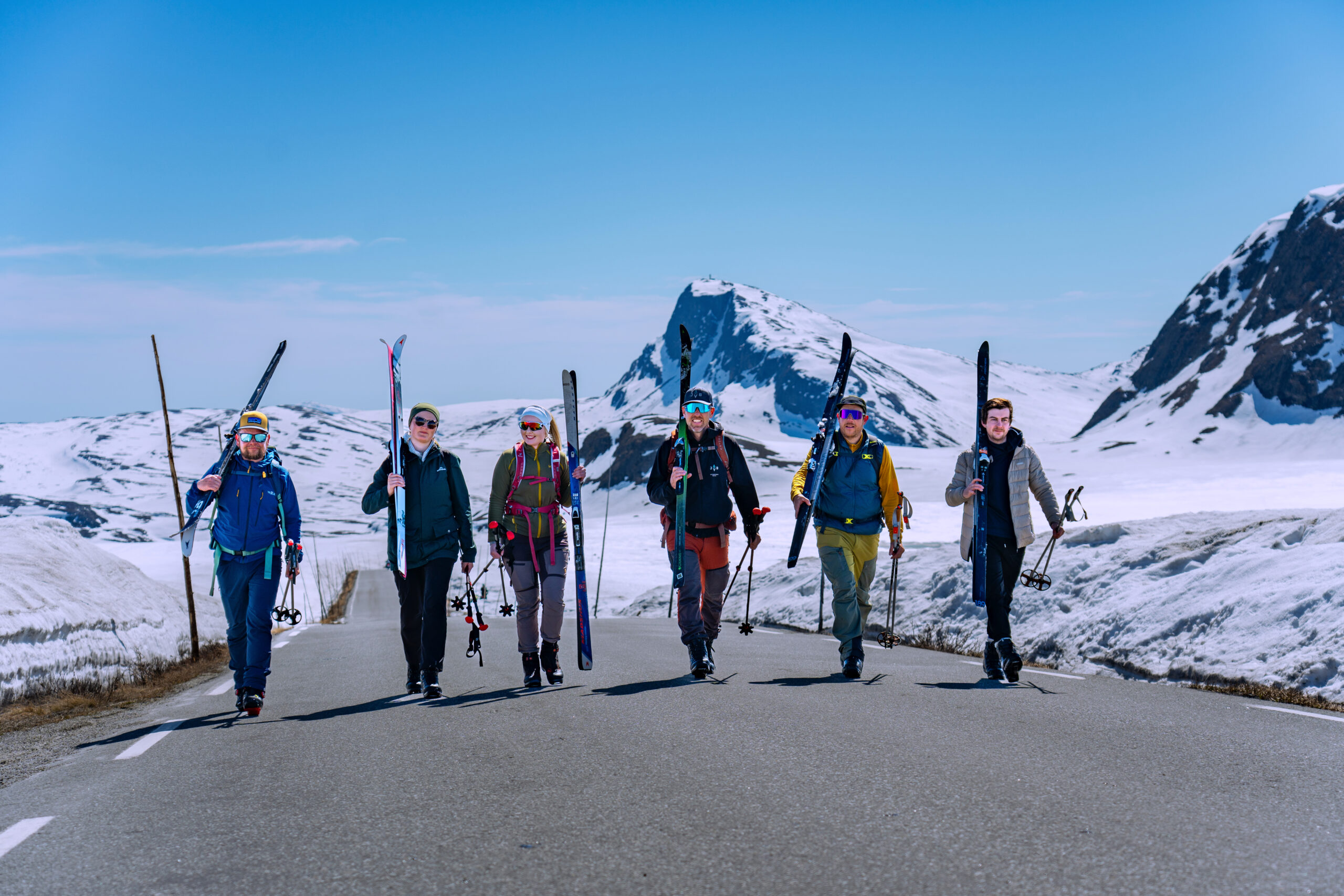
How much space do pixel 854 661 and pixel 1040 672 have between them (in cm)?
204

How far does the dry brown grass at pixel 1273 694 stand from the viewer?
7.43 meters

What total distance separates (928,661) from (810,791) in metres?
6.39

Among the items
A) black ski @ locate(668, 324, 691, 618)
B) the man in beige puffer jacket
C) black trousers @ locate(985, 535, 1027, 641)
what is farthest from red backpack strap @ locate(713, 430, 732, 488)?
black trousers @ locate(985, 535, 1027, 641)

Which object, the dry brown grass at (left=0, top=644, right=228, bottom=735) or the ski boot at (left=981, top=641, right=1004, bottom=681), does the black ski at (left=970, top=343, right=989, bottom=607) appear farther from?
the dry brown grass at (left=0, top=644, right=228, bottom=735)

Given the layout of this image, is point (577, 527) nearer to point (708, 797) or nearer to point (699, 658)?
point (699, 658)

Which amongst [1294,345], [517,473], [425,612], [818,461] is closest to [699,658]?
[818,461]

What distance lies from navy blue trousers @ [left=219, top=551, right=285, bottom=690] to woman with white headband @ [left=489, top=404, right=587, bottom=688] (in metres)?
1.87

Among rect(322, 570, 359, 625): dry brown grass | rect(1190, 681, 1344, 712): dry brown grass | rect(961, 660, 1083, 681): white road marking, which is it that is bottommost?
rect(322, 570, 359, 625): dry brown grass

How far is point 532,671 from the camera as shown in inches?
349

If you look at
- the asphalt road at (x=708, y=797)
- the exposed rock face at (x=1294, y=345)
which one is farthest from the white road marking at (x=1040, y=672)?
the exposed rock face at (x=1294, y=345)

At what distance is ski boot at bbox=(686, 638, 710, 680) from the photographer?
9.02m

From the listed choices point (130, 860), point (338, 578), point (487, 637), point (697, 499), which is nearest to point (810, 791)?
point (130, 860)

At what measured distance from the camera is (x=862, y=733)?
6.11m

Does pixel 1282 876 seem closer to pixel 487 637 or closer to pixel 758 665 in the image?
pixel 758 665
